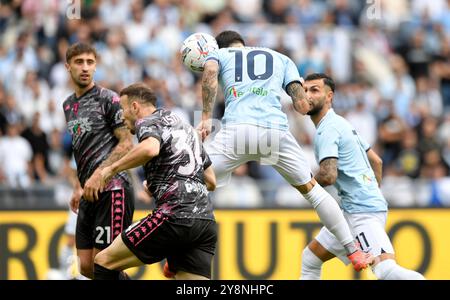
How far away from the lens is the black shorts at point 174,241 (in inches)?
381

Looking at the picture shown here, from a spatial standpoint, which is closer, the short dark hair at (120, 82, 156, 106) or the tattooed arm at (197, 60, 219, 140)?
the short dark hair at (120, 82, 156, 106)

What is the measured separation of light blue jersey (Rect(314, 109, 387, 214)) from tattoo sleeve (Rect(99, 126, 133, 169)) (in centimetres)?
191

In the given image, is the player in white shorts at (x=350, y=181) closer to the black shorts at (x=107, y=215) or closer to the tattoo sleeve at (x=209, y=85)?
the tattoo sleeve at (x=209, y=85)

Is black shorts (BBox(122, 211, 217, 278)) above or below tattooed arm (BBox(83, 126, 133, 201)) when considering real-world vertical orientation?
below

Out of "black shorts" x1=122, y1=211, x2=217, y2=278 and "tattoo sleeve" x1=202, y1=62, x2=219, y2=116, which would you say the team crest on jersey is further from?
"black shorts" x1=122, y1=211, x2=217, y2=278

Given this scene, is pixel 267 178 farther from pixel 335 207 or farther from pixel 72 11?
pixel 335 207

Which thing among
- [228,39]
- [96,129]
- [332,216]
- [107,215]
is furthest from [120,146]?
[332,216]

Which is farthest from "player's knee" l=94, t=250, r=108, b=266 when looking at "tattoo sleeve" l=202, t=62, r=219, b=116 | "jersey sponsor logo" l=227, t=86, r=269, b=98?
"jersey sponsor logo" l=227, t=86, r=269, b=98

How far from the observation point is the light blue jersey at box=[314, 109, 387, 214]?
11.0m

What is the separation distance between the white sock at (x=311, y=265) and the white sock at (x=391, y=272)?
0.81 meters

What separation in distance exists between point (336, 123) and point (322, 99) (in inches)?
12.1

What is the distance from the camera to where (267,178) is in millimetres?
17562
